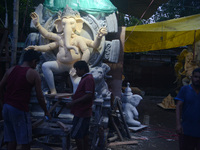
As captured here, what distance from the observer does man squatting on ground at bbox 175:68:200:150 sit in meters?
2.57

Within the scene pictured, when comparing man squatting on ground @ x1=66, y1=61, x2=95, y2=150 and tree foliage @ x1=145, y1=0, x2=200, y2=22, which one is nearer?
man squatting on ground @ x1=66, y1=61, x2=95, y2=150

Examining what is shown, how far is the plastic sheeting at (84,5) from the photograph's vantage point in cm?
526

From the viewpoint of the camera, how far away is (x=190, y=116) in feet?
8.55

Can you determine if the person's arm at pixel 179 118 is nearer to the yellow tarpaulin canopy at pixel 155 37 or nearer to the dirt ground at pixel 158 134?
the dirt ground at pixel 158 134

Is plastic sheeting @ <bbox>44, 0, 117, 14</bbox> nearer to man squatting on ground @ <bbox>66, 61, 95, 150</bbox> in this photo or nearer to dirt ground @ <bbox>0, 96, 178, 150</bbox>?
man squatting on ground @ <bbox>66, 61, 95, 150</bbox>

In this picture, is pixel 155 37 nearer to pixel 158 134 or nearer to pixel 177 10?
pixel 158 134

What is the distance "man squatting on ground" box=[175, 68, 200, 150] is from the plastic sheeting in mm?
3295

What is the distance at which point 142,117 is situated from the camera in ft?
22.9

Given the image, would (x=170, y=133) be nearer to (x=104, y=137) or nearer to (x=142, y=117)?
(x=142, y=117)

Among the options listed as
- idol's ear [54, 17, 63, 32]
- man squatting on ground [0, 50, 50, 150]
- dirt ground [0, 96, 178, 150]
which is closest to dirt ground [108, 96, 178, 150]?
dirt ground [0, 96, 178, 150]

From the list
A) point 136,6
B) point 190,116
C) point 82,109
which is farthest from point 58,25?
point 136,6

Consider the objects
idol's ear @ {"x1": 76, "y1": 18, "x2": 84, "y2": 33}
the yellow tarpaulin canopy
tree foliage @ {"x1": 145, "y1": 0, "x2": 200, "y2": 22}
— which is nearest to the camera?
idol's ear @ {"x1": 76, "y1": 18, "x2": 84, "y2": 33}

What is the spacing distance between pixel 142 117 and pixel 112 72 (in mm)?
2078

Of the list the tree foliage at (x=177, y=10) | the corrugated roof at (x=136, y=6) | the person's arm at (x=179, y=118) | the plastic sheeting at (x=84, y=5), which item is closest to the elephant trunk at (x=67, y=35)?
the plastic sheeting at (x=84, y=5)
